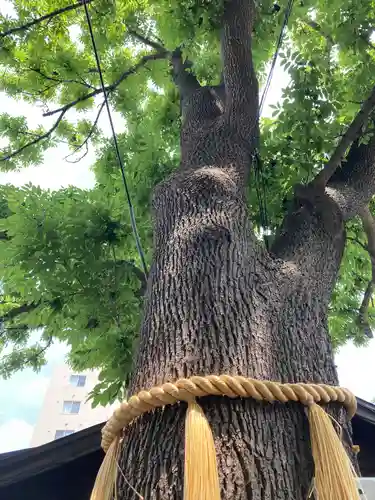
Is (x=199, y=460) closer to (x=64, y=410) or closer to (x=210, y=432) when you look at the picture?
(x=210, y=432)

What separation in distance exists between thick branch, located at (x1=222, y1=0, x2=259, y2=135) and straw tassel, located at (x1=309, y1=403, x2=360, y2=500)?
1.91 m

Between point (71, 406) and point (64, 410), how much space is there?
584 mm

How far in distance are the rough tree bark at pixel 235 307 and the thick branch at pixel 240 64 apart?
19 mm

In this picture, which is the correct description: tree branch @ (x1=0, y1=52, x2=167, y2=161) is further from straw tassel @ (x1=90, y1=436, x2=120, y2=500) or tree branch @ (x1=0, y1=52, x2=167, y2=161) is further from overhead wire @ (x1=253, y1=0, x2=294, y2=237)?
straw tassel @ (x1=90, y1=436, x2=120, y2=500)

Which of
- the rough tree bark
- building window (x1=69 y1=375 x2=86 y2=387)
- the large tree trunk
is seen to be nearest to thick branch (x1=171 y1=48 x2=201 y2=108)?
the rough tree bark

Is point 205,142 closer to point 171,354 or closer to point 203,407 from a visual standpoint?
point 171,354

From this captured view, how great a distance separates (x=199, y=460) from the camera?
3.14 feet

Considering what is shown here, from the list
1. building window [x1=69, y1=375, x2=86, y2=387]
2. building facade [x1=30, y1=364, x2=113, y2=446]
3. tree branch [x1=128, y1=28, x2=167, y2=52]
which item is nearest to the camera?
tree branch [x1=128, y1=28, x2=167, y2=52]

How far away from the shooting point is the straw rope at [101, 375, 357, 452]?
3.58 feet

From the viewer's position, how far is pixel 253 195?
3.06 meters

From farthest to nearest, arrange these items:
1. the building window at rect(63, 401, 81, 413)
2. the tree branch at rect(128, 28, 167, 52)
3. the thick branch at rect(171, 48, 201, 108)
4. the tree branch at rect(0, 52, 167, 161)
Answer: the building window at rect(63, 401, 81, 413)
the tree branch at rect(128, 28, 167, 52)
the tree branch at rect(0, 52, 167, 161)
the thick branch at rect(171, 48, 201, 108)

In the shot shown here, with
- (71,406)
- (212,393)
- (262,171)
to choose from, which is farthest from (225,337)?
(71,406)

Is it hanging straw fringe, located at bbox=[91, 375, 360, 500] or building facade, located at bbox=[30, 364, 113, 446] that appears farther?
building facade, located at bbox=[30, 364, 113, 446]

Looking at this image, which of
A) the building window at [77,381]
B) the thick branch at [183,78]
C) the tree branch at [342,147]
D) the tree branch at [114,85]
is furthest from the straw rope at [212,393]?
the building window at [77,381]
